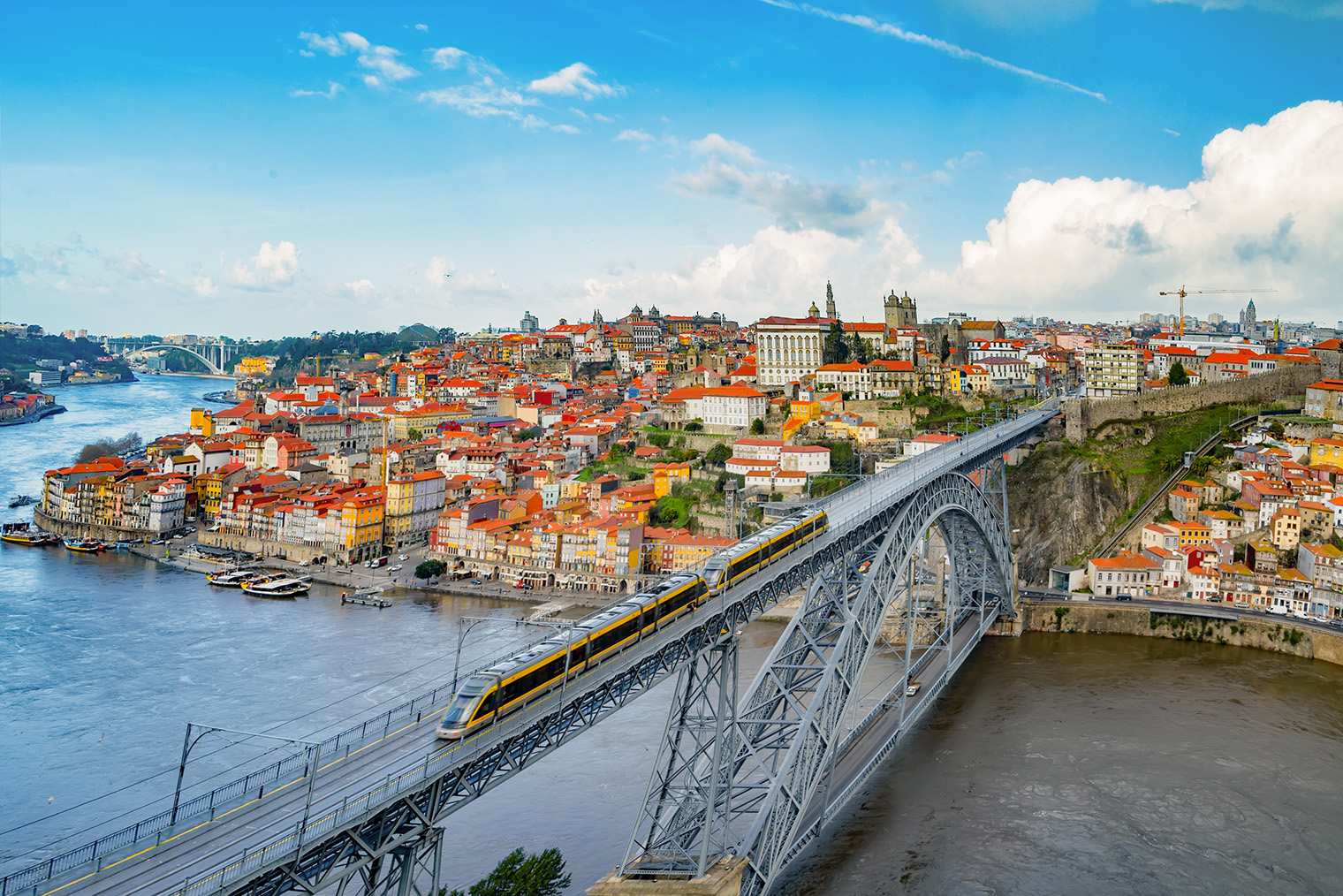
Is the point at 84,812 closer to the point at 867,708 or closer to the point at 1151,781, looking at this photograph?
the point at 867,708

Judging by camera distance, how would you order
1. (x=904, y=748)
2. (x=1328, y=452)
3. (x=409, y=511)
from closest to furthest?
(x=904, y=748)
(x=1328, y=452)
(x=409, y=511)

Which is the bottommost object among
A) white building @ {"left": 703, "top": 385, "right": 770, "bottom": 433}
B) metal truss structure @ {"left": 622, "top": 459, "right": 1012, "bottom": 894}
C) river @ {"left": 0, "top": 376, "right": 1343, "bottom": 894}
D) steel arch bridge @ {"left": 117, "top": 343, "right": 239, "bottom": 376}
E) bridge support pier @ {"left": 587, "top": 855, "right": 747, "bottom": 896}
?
river @ {"left": 0, "top": 376, "right": 1343, "bottom": 894}

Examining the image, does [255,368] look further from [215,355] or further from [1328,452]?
[1328,452]

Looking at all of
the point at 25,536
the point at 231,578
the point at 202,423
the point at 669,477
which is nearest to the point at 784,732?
the point at 669,477

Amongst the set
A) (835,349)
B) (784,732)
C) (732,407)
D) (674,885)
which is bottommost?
(674,885)

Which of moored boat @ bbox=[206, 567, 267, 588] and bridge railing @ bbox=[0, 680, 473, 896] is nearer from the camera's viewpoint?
bridge railing @ bbox=[0, 680, 473, 896]

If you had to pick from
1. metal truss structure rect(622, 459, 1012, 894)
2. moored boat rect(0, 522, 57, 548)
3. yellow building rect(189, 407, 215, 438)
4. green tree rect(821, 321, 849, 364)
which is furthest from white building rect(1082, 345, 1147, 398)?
yellow building rect(189, 407, 215, 438)

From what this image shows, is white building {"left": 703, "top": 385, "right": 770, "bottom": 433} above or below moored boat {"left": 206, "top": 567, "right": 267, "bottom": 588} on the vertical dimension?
above

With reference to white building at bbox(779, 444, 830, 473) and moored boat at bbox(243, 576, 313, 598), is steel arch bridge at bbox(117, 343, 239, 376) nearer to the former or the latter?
moored boat at bbox(243, 576, 313, 598)
